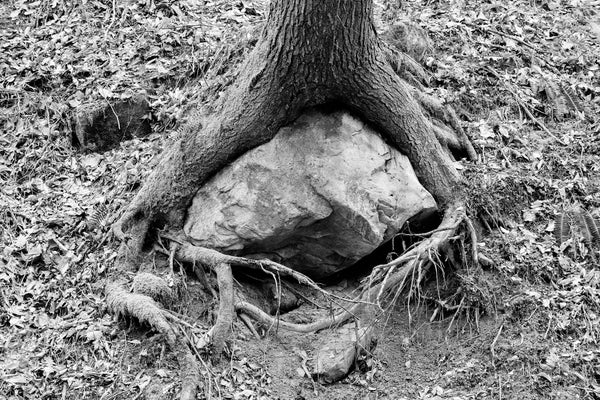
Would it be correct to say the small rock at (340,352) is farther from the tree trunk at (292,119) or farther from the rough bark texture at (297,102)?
the rough bark texture at (297,102)

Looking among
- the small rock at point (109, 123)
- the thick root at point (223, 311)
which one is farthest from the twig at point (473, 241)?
the small rock at point (109, 123)

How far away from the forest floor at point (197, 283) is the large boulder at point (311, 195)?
68cm

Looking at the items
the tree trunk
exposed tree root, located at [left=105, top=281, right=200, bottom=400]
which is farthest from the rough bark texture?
exposed tree root, located at [left=105, top=281, right=200, bottom=400]

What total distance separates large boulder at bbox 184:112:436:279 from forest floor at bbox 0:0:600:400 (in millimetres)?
682

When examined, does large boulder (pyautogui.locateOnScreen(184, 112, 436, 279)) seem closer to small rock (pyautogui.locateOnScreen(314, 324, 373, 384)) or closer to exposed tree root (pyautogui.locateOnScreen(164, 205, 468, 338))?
exposed tree root (pyautogui.locateOnScreen(164, 205, 468, 338))

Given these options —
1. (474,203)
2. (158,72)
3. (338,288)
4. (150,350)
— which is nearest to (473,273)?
(474,203)

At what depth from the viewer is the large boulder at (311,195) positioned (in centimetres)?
707

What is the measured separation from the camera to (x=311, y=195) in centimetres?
708

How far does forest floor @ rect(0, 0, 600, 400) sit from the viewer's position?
21.0ft

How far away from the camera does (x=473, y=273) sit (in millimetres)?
7090

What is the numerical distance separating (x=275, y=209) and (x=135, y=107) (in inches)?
101

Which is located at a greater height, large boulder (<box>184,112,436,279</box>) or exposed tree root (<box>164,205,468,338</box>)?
large boulder (<box>184,112,436,279</box>)

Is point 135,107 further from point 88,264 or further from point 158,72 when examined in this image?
point 88,264

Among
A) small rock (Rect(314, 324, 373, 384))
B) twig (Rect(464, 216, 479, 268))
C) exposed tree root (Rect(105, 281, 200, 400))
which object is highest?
twig (Rect(464, 216, 479, 268))
